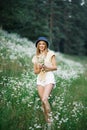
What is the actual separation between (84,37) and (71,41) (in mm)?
3388

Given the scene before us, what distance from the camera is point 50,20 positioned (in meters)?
45.1

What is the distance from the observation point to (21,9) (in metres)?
24.7

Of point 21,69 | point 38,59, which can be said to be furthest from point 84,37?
point 38,59

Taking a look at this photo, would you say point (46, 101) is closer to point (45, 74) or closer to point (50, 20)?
point (45, 74)

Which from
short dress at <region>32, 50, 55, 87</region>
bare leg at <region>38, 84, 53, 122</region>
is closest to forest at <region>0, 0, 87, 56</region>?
short dress at <region>32, 50, 55, 87</region>

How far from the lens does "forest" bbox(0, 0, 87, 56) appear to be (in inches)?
976

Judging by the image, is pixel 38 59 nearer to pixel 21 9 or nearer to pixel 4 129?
pixel 4 129

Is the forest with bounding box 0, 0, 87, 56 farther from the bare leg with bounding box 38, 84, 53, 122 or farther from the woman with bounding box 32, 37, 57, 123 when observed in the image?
the bare leg with bounding box 38, 84, 53, 122

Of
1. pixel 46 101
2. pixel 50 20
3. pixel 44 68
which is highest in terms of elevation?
pixel 50 20

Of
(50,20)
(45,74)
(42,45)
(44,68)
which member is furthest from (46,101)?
(50,20)

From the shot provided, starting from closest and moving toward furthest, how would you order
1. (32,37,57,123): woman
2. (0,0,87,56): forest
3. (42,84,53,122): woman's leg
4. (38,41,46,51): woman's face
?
(42,84,53,122): woman's leg, (32,37,57,123): woman, (38,41,46,51): woman's face, (0,0,87,56): forest

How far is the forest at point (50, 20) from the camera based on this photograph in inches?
976

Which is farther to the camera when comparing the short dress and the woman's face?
the woman's face

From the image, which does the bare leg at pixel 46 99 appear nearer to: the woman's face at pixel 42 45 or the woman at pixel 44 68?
the woman at pixel 44 68
